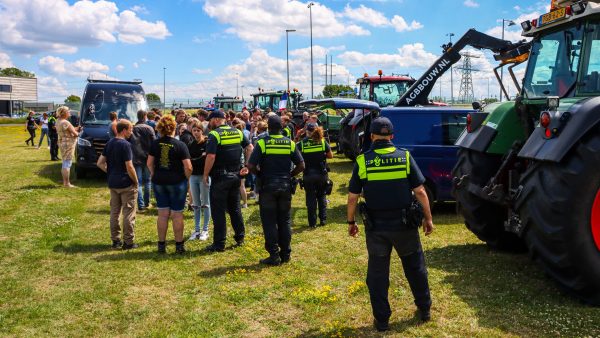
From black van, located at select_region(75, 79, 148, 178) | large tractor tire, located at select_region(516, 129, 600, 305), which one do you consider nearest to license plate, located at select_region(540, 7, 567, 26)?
large tractor tire, located at select_region(516, 129, 600, 305)

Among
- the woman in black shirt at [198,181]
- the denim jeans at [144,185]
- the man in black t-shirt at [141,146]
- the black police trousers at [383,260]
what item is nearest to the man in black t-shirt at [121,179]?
the woman in black shirt at [198,181]

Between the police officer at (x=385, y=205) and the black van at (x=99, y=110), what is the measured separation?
391 inches

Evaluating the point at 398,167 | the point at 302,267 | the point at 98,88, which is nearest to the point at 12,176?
the point at 98,88

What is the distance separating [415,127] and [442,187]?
3.68ft

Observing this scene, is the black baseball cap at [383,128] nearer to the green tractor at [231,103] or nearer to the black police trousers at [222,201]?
the black police trousers at [222,201]

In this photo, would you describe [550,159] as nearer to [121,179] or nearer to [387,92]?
[121,179]

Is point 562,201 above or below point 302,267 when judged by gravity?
above

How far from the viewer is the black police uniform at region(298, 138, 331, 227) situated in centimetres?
853

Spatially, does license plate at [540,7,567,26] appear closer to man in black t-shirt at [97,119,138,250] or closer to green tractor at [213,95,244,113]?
man in black t-shirt at [97,119,138,250]

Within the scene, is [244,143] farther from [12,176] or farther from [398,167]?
[12,176]

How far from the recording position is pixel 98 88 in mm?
14109

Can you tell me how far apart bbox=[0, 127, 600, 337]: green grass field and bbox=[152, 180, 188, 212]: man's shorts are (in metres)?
0.70

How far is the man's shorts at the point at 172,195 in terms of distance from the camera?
6848 mm

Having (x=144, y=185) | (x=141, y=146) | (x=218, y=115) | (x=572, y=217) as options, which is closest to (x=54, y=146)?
(x=144, y=185)
